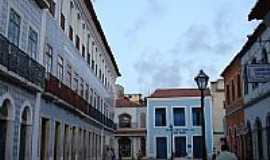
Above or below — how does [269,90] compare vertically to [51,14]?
below

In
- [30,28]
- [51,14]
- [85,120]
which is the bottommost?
[85,120]

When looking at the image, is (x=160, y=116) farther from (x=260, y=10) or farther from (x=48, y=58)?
(x=260, y=10)

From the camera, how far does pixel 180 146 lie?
5034cm

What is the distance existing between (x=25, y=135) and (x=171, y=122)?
121ft

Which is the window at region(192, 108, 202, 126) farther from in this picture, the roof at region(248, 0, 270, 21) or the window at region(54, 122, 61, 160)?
the roof at region(248, 0, 270, 21)

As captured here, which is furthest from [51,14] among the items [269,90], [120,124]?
[120,124]

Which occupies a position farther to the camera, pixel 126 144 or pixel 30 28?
pixel 126 144

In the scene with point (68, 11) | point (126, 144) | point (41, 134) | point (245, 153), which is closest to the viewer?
point (41, 134)

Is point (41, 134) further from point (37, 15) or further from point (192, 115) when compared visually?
point (192, 115)

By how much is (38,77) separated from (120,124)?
134ft

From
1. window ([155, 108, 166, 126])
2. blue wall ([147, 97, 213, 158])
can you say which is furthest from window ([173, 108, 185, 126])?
window ([155, 108, 166, 126])

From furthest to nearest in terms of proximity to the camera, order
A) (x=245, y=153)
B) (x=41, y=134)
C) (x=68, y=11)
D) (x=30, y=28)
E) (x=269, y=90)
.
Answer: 1. (x=245, y=153)
2. (x=68, y=11)
3. (x=269, y=90)
4. (x=41, y=134)
5. (x=30, y=28)

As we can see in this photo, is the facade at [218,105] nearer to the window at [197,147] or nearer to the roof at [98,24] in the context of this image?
the window at [197,147]

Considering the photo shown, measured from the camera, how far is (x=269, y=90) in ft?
64.0
